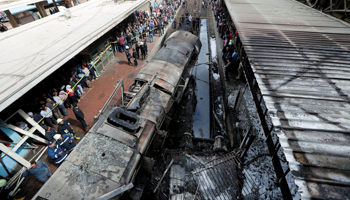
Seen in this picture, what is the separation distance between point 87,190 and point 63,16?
15.5m

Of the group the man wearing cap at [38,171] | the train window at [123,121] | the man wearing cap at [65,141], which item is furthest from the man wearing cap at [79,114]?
the train window at [123,121]

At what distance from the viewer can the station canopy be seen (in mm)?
6289

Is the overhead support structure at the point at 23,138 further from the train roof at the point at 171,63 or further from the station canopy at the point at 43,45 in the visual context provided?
the train roof at the point at 171,63

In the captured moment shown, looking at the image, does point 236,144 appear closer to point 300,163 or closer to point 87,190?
point 300,163

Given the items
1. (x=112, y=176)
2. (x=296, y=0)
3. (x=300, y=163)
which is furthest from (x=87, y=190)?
(x=296, y=0)

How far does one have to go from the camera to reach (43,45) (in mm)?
8852

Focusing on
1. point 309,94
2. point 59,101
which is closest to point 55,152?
point 59,101

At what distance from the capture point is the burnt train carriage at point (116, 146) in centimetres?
436

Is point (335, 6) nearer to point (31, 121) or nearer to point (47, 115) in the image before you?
point (47, 115)

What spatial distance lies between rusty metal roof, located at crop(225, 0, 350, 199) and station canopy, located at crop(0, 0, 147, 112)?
337 inches

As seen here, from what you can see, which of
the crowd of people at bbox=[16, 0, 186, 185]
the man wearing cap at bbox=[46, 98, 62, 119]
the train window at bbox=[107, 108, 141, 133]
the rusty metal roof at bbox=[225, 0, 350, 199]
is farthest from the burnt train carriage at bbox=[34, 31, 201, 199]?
the man wearing cap at bbox=[46, 98, 62, 119]

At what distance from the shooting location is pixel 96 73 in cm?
1323

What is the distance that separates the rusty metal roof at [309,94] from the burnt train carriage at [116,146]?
4.19 m

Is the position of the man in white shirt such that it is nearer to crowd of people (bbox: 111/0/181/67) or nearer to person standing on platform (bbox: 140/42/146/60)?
crowd of people (bbox: 111/0/181/67)
